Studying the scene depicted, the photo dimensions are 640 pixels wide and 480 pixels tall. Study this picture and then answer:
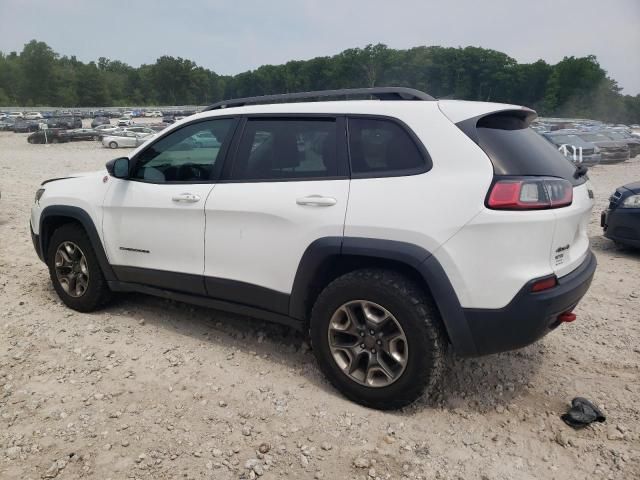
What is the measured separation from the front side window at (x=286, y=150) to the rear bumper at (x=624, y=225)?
194 inches

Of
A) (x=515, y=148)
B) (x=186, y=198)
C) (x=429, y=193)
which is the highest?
(x=515, y=148)

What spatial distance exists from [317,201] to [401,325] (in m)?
0.86

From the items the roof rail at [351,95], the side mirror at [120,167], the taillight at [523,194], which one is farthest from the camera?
the side mirror at [120,167]

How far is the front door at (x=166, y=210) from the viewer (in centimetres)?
343

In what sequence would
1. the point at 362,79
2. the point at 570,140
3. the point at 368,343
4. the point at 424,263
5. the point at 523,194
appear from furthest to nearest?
the point at 362,79, the point at 570,140, the point at 368,343, the point at 424,263, the point at 523,194

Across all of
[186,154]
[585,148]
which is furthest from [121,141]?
[186,154]

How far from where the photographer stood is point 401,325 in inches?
105

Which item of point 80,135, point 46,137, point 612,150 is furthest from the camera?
point 80,135

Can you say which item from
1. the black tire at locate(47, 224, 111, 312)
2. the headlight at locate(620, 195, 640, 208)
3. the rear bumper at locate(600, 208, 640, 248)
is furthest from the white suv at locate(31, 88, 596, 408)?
the headlight at locate(620, 195, 640, 208)

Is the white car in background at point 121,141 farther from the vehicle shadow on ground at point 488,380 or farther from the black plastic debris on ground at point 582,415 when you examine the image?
the black plastic debris on ground at point 582,415

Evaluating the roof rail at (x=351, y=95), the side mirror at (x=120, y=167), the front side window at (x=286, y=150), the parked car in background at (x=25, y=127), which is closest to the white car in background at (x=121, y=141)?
the parked car in background at (x=25, y=127)

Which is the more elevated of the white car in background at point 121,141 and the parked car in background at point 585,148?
the parked car in background at point 585,148

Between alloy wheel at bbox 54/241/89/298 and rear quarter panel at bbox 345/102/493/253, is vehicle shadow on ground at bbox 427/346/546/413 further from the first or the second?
alloy wheel at bbox 54/241/89/298

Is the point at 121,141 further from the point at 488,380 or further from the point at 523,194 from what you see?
the point at 523,194
